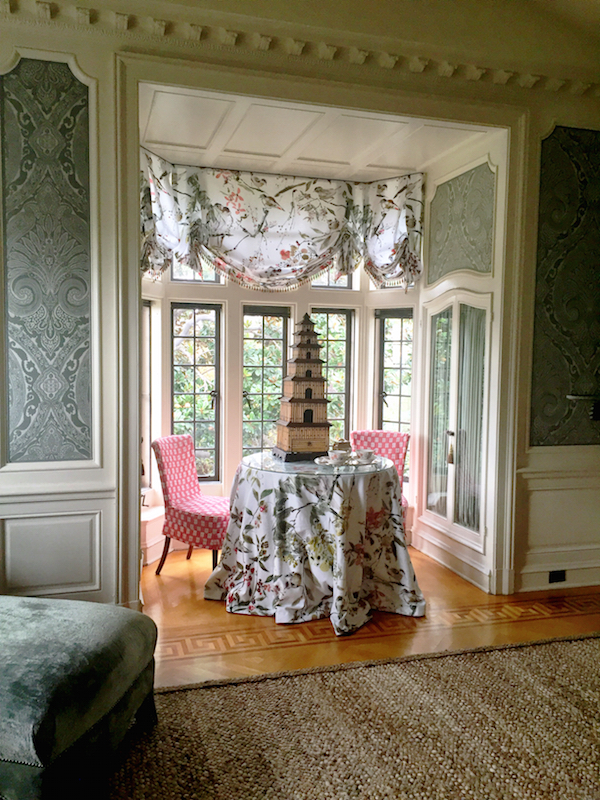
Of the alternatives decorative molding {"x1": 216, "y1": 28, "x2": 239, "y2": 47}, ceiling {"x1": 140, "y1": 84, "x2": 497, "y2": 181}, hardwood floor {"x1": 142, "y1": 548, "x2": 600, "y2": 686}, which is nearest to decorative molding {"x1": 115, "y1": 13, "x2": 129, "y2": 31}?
ceiling {"x1": 140, "y1": 84, "x2": 497, "y2": 181}

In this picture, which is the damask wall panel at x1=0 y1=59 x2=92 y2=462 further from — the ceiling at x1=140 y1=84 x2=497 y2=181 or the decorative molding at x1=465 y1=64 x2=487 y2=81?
the decorative molding at x1=465 y1=64 x2=487 y2=81

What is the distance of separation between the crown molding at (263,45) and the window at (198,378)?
215cm

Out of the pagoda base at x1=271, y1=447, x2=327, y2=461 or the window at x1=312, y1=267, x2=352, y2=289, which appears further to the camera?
the window at x1=312, y1=267, x2=352, y2=289

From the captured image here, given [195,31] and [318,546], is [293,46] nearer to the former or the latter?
[195,31]

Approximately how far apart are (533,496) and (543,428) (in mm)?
443

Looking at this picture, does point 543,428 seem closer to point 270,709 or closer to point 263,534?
point 263,534

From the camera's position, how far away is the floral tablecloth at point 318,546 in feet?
11.8

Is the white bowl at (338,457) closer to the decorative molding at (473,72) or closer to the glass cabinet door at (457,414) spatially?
the glass cabinet door at (457,414)

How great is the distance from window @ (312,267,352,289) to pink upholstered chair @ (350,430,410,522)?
4.29 feet

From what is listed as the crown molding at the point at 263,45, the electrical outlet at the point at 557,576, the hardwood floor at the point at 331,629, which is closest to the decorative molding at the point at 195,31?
the crown molding at the point at 263,45

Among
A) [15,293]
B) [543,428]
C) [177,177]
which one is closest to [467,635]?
[543,428]

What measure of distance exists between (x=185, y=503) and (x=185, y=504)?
0.10 feet

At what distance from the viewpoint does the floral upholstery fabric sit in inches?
168

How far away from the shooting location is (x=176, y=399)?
521 centimetres
